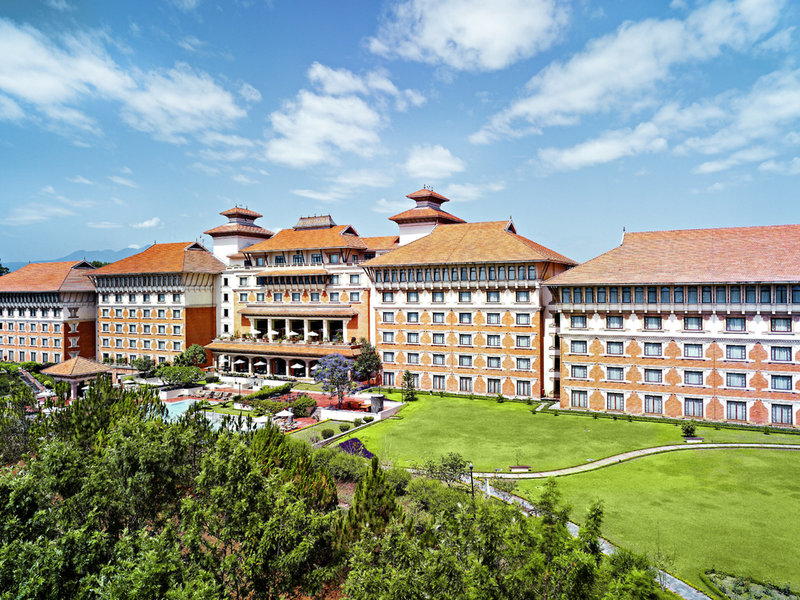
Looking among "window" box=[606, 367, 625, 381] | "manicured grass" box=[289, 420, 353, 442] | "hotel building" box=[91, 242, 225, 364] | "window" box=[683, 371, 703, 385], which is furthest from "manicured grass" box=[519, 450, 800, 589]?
"hotel building" box=[91, 242, 225, 364]

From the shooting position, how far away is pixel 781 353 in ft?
133

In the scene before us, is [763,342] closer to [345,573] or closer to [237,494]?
[345,573]

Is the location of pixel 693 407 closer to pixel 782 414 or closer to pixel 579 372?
pixel 782 414

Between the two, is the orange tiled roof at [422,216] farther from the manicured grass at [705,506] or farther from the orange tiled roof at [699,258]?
the manicured grass at [705,506]

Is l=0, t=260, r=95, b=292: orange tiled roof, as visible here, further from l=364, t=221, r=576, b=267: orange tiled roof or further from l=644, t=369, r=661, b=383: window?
l=644, t=369, r=661, b=383: window

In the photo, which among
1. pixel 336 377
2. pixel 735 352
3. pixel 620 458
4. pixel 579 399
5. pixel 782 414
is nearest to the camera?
pixel 620 458

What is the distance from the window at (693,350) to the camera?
43188mm

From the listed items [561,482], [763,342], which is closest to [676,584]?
[561,482]

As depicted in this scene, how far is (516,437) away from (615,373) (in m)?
13.3

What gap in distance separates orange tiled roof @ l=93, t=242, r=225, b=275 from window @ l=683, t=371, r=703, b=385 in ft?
195

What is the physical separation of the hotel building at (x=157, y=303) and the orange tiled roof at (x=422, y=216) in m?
27.9

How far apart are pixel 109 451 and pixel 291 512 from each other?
941 centimetres

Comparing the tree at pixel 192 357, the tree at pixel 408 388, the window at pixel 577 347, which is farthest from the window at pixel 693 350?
the tree at pixel 192 357

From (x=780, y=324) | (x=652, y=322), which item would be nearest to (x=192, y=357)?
(x=652, y=322)
